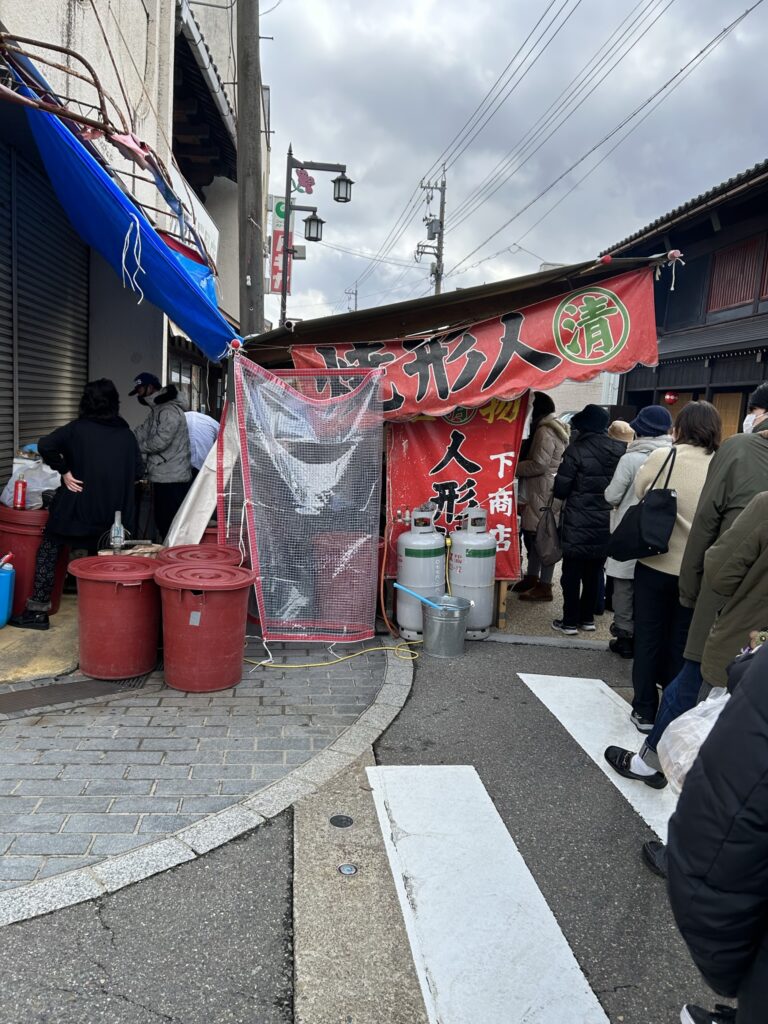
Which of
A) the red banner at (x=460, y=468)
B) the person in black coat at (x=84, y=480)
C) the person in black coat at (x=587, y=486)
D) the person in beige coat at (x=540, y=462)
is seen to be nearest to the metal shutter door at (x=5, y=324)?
the person in black coat at (x=84, y=480)

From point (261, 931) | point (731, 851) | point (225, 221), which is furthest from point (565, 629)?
point (225, 221)

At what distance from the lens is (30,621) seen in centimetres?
585

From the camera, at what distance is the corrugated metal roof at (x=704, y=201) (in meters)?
11.1

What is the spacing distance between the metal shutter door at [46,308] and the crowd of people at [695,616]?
5356 mm

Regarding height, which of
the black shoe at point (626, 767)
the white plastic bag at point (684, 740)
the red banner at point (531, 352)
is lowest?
the black shoe at point (626, 767)

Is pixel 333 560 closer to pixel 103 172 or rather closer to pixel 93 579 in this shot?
pixel 93 579

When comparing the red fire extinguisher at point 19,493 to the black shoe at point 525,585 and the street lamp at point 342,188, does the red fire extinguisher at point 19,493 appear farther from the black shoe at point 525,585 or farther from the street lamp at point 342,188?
the street lamp at point 342,188

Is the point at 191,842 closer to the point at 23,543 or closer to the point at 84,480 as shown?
the point at 84,480

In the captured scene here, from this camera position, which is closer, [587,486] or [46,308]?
[587,486]

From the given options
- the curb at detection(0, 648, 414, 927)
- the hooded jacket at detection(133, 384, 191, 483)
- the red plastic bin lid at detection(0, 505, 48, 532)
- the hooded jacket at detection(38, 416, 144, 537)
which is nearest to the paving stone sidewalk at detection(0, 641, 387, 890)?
the curb at detection(0, 648, 414, 927)

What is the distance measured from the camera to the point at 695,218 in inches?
546

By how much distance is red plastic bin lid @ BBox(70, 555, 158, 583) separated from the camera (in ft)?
15.7

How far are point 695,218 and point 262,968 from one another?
1509cm

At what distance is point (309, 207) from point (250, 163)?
1248cm
